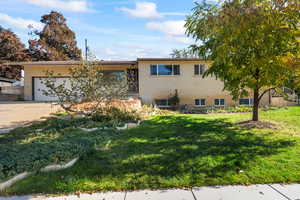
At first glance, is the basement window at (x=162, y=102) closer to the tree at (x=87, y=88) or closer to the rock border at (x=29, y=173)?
the tree at (x=87, y=88)

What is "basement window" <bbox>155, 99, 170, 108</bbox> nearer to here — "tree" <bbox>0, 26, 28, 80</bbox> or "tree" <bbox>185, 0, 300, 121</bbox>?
"tree" <bbox>185, 0, 300, 121</bbox>

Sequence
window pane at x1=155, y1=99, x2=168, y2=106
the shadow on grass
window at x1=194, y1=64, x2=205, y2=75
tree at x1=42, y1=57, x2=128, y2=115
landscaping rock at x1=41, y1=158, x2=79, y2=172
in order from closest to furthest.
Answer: the shadow on grass, landscaping rock at x1=41, y1=158, x2=79, y2=172, tree at x1=42, y1=57, x2=128, y2=115, window pane at x1=155, y1=99, x2=168, y2=106, window at x1=194, y1=64, x2=205, y2=75

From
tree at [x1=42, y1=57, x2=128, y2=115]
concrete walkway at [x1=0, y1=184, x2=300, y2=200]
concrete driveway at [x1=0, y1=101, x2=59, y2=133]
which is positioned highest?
tree at [x1=42, y1=57, x2=128, y2=115]

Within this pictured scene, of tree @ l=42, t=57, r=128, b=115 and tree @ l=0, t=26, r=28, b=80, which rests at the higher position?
tree @ l=0, t=26, r=28, b=80

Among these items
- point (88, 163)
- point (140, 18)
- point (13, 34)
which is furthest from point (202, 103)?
point (13, 34)

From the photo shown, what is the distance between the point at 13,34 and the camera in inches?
1026

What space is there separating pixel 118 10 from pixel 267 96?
13.0m

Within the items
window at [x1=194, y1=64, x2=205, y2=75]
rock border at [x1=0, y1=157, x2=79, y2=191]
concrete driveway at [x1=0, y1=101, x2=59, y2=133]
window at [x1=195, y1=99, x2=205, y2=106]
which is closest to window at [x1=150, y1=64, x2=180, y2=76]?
window at [x1=194, y1=64, x2=205, y2=75]

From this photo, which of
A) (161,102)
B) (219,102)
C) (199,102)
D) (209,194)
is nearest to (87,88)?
(209,194)

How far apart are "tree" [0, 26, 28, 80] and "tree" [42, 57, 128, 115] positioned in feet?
72.5

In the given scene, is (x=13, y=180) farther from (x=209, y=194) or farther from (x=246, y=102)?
(x=246, y=102)

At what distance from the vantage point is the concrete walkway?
8.61 feet

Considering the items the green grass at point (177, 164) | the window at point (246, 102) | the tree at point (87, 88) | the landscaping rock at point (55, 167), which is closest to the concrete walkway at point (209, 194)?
the green grass at point (177, 164)

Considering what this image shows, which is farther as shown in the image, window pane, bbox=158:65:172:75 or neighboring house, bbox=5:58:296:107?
window pane, bbox=158:65:172:75
